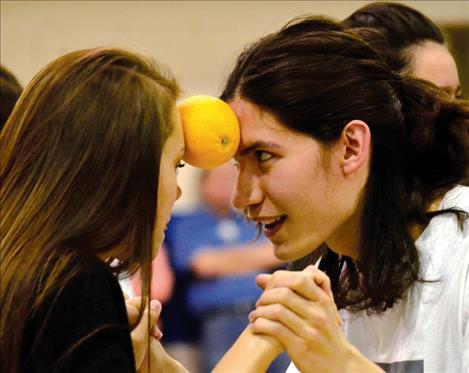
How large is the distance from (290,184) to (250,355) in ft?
1.13

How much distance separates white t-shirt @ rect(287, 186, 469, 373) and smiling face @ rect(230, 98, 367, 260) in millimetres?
140

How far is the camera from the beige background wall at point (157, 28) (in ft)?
11.6

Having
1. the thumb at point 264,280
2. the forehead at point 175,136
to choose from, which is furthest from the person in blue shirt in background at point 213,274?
the forehead at point 175,136

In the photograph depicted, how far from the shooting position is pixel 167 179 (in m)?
1.28

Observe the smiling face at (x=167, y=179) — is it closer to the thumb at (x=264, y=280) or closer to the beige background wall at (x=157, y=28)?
the thumb at (x=264, y=280)

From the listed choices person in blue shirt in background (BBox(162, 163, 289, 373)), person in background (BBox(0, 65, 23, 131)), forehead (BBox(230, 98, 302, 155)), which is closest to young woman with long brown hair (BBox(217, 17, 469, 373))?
forehead (BBox(230, 98, 302, 155))

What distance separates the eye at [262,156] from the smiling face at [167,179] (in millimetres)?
280

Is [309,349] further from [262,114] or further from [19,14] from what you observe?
[19,14]

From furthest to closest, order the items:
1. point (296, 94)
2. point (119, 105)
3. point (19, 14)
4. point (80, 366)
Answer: point (19, 14)
point (296, 94)
point (119, 105)
point (80, 366)

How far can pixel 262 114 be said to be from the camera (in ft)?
5.19

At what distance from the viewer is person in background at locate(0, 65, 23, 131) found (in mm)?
1938

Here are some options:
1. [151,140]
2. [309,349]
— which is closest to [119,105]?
[151,140]

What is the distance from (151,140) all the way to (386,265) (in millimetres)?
536

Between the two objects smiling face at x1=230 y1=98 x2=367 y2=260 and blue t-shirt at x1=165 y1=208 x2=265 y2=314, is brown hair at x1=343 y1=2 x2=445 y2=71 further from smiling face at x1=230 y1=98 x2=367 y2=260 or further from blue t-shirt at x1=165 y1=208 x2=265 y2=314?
blue t-shirt at x1=165 y1=208 x2=265 y2=314
